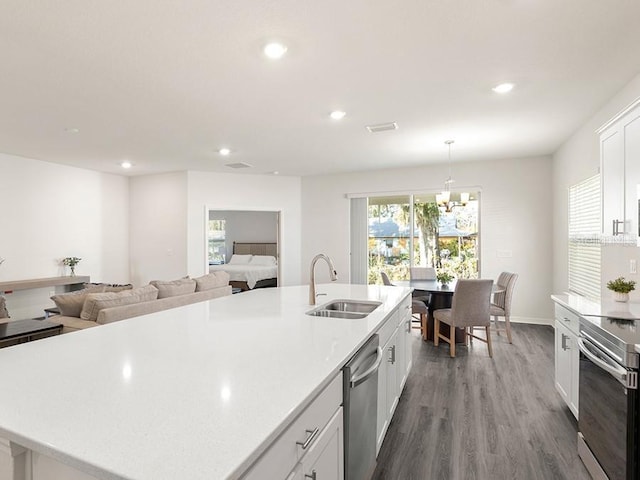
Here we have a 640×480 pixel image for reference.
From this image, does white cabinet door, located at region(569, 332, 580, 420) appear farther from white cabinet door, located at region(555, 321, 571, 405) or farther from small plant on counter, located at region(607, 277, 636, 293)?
small plant on counter, located at region(607, 277, 636, 293)

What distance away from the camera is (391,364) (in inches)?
99.4

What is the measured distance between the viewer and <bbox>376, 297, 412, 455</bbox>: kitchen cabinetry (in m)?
2.21

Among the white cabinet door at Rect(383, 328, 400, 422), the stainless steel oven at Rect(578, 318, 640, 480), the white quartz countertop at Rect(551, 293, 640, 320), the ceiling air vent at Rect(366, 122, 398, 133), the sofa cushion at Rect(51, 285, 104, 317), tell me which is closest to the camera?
the stainless steel oven at Rect(578, 318, 640, 480)

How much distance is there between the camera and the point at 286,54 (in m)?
2.69

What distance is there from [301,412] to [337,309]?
1701mm

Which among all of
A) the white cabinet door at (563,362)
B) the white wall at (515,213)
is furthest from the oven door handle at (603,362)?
the white wall at (515,213)

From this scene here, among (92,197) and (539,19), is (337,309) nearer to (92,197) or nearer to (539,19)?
(539,19)

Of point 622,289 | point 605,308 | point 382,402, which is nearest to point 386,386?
point 382,402

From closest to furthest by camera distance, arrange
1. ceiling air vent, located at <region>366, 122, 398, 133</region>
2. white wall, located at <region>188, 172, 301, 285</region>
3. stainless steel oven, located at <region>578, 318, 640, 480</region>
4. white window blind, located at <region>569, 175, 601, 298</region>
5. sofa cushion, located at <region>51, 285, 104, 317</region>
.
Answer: stainless steel oven, located at <region>578, 318, 640, 480</region> → sofa cushion, located at <region>51, 285, 104, 317</region> → white window blind, located at <region>569, 175, 601, 298</region> → ceiling air vent, located at <region>366, 122, 398, 133</region> → white wall, located at <region>188, 172, 301, 285</region>

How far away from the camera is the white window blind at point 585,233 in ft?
13.5

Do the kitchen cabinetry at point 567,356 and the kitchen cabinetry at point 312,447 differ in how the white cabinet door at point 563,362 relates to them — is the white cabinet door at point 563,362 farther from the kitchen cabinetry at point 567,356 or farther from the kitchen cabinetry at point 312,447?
the kitchen cabinetry at point 312,447

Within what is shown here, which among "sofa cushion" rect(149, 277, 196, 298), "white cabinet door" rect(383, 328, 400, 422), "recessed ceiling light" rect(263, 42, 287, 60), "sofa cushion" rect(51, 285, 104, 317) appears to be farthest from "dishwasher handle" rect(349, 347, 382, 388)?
"sofa cushion" rect(51, 285, 104, 317)

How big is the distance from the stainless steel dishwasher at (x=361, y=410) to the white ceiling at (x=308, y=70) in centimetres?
199

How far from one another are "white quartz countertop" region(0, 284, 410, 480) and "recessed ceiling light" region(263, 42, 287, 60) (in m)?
1.89
